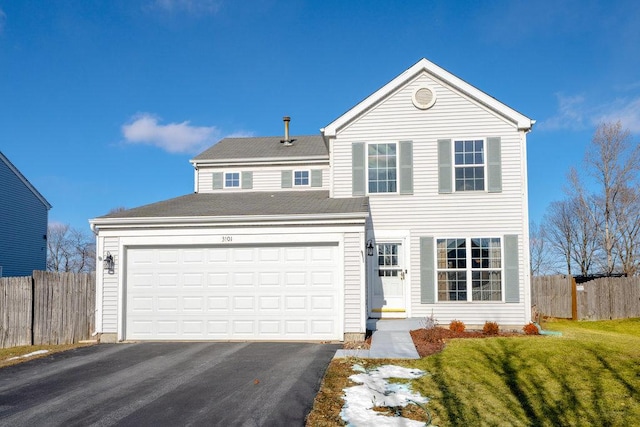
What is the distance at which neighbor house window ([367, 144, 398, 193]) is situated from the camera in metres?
15.0

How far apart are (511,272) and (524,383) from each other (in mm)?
6038

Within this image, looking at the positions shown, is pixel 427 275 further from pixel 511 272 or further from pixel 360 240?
pixel 360 240

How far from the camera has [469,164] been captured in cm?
1476

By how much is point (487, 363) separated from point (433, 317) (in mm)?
4571

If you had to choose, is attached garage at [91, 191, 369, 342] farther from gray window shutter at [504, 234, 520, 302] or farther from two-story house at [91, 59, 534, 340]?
gray window shutter at [504, 234, 520, 302]

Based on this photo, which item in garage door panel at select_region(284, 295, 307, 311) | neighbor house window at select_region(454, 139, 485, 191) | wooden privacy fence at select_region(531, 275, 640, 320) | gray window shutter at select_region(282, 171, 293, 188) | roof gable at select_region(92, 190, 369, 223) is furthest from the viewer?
wooden privacy fence at select_region(531, 275, 640, 320)

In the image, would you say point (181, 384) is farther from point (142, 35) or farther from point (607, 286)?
point (607, 286)

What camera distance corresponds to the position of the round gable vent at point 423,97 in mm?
14945

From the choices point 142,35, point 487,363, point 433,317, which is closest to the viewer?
point 487,363

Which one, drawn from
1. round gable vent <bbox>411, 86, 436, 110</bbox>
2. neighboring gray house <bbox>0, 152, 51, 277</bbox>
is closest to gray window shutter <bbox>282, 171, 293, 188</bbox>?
round gable vent <bbox>411, 86, 436, 110</bbox>

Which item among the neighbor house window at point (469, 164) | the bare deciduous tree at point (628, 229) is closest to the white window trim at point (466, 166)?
the neighbor house window at point (469, 164)

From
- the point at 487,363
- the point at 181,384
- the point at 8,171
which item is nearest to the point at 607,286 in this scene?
the point at 487,363

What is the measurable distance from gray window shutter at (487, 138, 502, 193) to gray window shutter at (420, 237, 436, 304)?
7.91 feet

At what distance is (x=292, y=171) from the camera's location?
18.7 m
